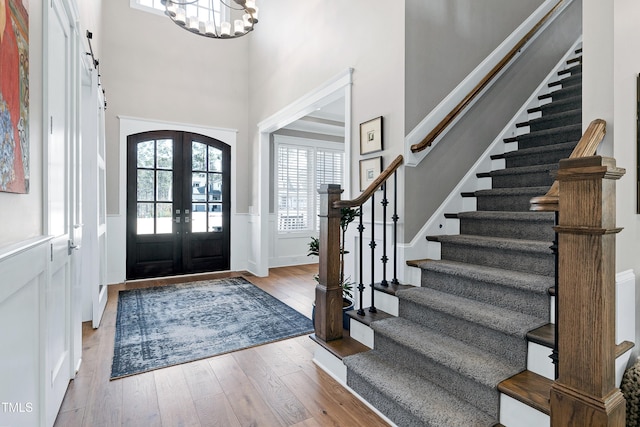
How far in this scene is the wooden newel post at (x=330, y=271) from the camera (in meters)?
2.43

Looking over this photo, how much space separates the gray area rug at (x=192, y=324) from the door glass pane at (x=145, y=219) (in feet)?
3.46

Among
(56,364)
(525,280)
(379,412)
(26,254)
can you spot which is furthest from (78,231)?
(525,280)

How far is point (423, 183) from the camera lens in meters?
2.80

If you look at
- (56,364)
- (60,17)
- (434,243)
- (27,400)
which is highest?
(60,17)

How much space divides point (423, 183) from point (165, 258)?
14.3 feet

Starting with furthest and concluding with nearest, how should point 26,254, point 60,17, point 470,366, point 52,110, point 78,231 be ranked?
point 78,231 < point 60,17 < point 52,110 < point 470,366 < point 26,254

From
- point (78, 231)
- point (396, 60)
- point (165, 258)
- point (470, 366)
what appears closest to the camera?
point (470, 366)

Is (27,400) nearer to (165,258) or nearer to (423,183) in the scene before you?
(423,183)

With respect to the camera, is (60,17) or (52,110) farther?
(60,17)

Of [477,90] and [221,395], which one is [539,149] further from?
[221,395]

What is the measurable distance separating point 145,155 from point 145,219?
1.01 meters

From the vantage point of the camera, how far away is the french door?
5152 mm

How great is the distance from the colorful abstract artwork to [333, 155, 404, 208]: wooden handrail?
172 cm

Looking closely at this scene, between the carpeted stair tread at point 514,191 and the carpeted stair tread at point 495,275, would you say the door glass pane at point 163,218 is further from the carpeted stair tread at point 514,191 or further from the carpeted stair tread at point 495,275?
the carpeted stair tread at point 514,191
